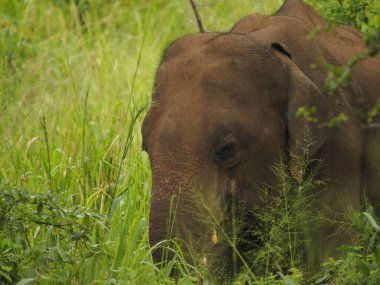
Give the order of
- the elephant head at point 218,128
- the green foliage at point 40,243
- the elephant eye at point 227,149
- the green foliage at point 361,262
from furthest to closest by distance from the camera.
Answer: the elephant eye at point 227,149 → the elephant head at point 218,128 → the green foliage at point 40,243 → the green foliage at point 361,262

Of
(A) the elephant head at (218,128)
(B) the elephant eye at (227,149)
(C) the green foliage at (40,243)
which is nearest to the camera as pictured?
(C) the green foliage at (40,243)

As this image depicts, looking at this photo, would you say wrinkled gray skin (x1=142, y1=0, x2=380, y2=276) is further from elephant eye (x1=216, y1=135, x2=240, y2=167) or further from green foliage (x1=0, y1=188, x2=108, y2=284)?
green foliage (x1=0, y1=188, x2=108, y2=284)

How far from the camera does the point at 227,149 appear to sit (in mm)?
4117

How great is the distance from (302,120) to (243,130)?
9.9 inches

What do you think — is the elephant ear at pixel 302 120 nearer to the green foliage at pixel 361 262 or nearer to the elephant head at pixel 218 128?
the elephant head at pixel 218 128

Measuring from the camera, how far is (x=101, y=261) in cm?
416

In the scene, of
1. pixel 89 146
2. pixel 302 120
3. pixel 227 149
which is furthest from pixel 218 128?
pixel 89 146

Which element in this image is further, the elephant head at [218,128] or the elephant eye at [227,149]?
the elephant eye at [227,149]

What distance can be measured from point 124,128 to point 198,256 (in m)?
2.06

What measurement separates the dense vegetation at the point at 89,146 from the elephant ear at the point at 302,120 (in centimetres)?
18

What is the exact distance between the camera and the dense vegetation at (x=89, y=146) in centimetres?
389

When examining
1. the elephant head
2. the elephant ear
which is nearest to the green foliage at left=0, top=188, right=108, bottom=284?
the elephant head

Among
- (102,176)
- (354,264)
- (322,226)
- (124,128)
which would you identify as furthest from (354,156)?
(124,128)

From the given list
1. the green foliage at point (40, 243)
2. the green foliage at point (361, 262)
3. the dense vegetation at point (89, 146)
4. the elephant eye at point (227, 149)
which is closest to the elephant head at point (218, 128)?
the elephant eye at point (227, 149)
